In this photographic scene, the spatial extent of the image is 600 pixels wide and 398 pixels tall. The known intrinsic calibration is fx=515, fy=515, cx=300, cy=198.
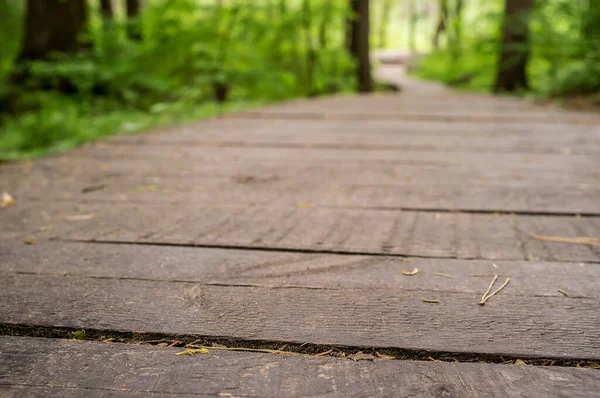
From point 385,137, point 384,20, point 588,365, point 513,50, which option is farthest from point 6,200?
point 384,20

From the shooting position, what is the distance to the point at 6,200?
5.98 feet

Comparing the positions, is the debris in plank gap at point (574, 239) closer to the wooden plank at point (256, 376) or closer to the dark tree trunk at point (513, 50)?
the wooden plank at point (256, 376)

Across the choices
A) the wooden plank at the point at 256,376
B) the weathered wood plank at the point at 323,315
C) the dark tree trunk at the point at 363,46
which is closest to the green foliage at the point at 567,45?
the dark tree trunk at the point at 363,46

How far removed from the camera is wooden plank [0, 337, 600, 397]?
0.76 metres

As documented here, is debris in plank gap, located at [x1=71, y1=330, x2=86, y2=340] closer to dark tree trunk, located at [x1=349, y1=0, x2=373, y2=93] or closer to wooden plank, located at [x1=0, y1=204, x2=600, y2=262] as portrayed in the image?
wooden plank, located at [x1=0, y1=204, x2=600, y2=262]

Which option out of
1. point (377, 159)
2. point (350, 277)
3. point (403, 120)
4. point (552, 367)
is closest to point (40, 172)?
point (377, 159)

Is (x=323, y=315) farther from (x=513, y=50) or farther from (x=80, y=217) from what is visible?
(x=513, y=50)

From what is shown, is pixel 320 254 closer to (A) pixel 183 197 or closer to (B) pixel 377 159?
(A) pixel 183 197

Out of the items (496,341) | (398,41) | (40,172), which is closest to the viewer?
(496,341)

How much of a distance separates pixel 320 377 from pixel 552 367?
0.37 m

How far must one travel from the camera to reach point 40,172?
2268 millimetres

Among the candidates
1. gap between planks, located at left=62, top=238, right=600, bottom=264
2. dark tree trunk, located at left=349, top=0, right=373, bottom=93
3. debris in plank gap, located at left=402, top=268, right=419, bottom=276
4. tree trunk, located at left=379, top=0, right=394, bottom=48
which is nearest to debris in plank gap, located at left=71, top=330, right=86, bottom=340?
gap between planks, located at left=62, top=238, right=600, bottom=264

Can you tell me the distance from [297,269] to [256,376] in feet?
1.38

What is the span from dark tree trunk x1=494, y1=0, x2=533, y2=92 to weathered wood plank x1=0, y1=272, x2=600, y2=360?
274 inches
